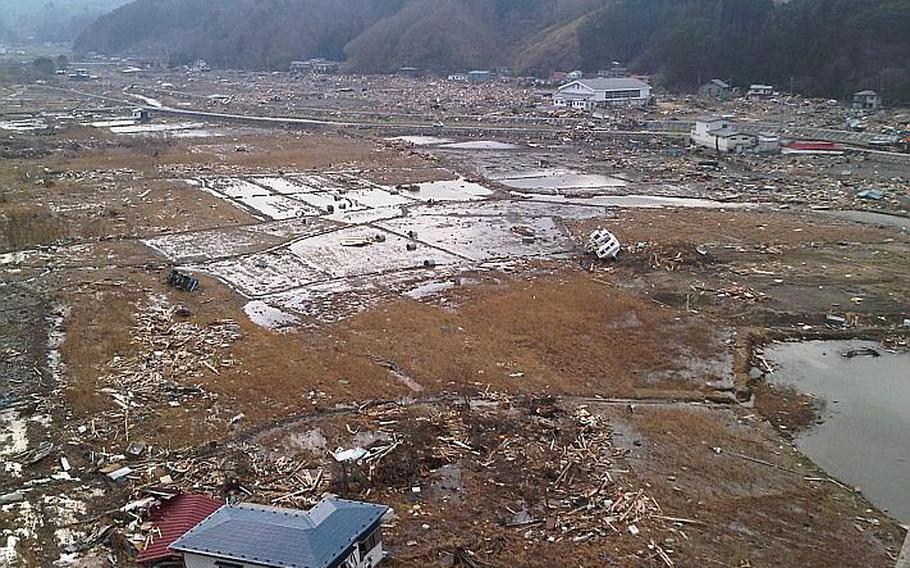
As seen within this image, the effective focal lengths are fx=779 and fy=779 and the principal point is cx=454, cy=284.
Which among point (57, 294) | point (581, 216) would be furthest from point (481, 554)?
point (581, 216)

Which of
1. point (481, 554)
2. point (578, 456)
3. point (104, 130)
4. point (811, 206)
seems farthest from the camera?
point (104, 130)

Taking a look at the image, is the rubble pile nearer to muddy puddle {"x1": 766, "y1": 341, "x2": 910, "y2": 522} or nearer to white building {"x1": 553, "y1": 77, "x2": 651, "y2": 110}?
muddy puddle {"x1": 766, "y1": 341, "x2": 910, "y2": 522}

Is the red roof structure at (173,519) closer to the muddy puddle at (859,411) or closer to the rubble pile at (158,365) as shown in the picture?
the rubble pile at (158,365)

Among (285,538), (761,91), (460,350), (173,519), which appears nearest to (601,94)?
(761,91)

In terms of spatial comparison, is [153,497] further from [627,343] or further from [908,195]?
[908,195]

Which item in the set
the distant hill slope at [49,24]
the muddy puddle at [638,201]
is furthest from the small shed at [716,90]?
the distant hill slope at [49,24]

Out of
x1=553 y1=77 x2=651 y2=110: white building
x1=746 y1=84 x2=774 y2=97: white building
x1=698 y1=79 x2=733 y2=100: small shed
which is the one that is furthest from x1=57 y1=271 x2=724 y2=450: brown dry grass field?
x1=698 y1=79 x2=733 y2=100: small shed
